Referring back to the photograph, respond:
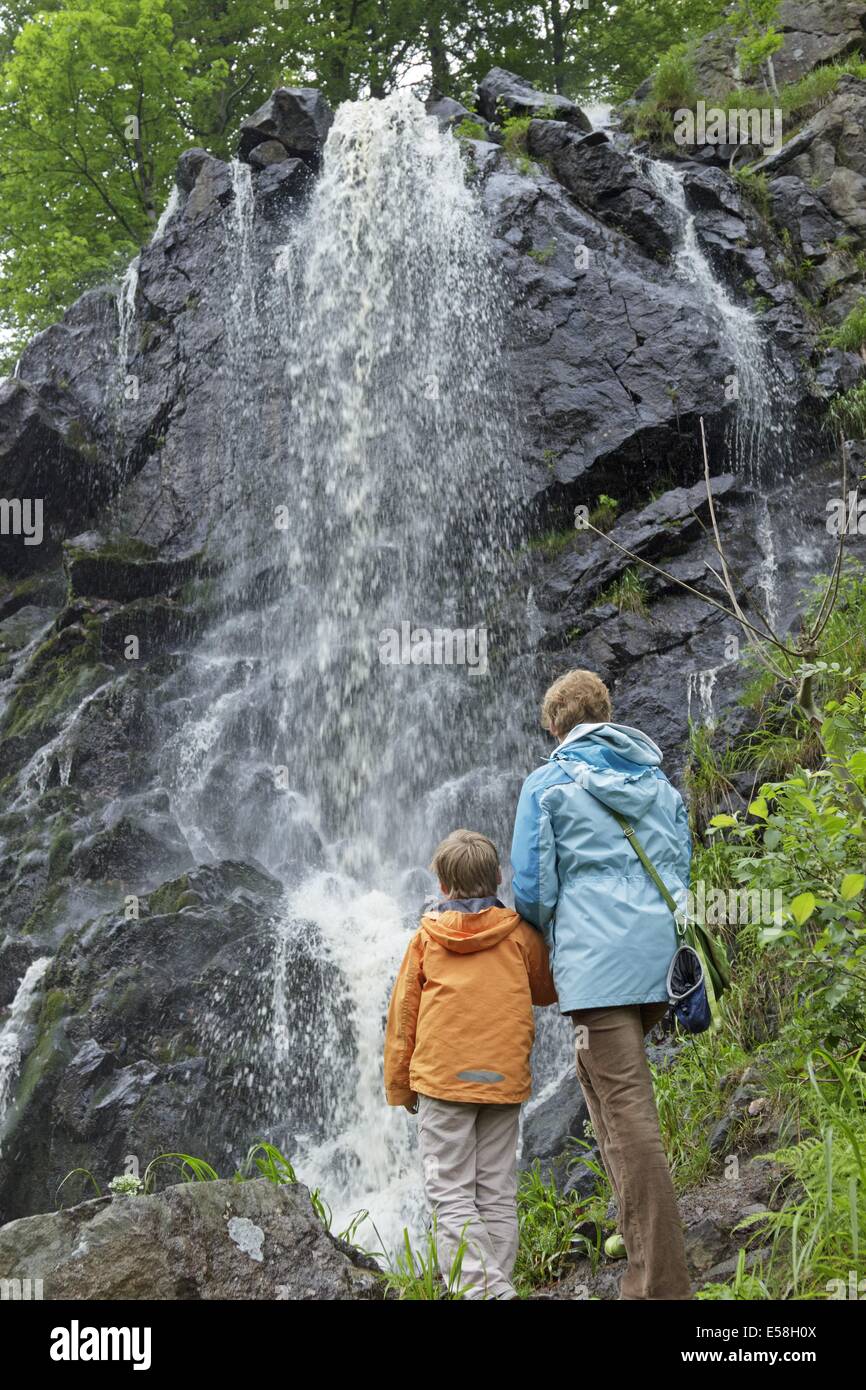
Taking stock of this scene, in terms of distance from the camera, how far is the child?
12.6ft

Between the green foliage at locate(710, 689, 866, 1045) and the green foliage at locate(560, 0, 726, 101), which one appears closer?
the green foliage at locate(710, 689, 866, 1045)

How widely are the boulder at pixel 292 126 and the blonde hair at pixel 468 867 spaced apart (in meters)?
12.9

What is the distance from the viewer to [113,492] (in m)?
13.6

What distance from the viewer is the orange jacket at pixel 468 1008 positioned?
12.7 ft

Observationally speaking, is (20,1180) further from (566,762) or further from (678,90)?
(678,90)

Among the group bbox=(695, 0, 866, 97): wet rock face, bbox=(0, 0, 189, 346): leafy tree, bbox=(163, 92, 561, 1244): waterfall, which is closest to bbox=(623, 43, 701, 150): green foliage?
bbox=(695, 0, 866, 97): wet rock face

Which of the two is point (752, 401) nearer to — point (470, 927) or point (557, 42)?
point (470, 927)

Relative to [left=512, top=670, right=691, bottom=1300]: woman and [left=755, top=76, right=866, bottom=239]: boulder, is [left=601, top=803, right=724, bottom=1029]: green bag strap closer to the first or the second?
[left=512, top=670, right=691, bottom=1300]: woman

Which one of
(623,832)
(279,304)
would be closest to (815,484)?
(279,304)

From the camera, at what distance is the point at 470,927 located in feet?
13.2

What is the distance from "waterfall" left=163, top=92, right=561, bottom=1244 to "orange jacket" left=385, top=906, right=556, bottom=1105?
13.5 feet

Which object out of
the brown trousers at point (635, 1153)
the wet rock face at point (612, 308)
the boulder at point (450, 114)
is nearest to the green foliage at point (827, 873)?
the brown trousers at point (635, 1153)

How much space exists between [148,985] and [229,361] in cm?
793

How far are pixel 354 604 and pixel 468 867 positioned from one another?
7.91 m
